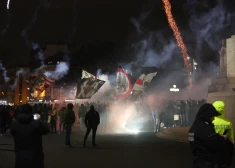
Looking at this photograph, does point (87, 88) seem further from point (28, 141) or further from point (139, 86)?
point (28, 141)

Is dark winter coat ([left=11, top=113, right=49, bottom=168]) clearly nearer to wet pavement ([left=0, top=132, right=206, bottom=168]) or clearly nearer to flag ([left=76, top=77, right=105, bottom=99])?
wet pavement ([left=0, top=132, right=206, bottom=168])

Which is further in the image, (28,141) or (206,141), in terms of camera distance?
(28,141)

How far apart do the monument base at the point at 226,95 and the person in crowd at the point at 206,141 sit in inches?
522

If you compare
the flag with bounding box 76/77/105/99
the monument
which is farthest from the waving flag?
the monument

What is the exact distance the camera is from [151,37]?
241 ft

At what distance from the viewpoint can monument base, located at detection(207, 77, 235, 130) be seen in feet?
62.9

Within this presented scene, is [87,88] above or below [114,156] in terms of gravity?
above

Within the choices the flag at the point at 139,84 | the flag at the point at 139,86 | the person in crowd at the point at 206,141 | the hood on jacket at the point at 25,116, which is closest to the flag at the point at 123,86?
the flag at the point at 139,86

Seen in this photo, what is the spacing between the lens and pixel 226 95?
19.8 m

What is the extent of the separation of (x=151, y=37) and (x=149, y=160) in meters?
61.8

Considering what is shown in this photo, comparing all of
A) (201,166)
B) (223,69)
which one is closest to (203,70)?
(223,69)

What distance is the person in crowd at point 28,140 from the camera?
20.9ft

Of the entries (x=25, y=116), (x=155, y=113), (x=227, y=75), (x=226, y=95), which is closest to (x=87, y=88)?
(x=155, y=113)

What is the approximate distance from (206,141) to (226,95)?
14.2m
